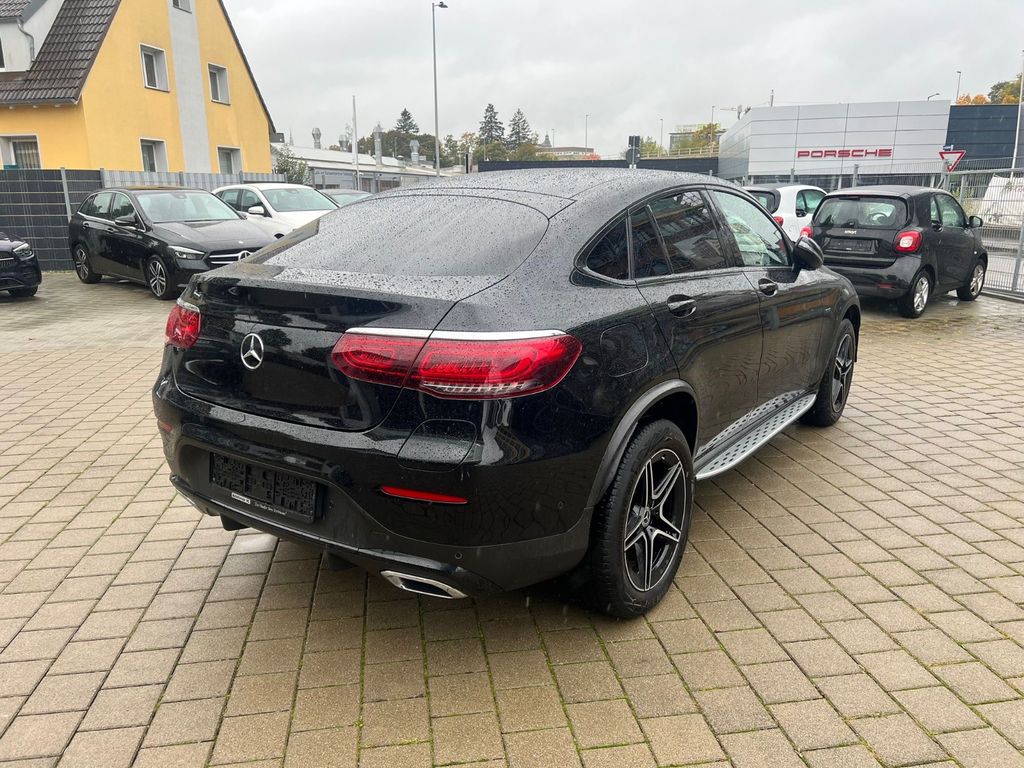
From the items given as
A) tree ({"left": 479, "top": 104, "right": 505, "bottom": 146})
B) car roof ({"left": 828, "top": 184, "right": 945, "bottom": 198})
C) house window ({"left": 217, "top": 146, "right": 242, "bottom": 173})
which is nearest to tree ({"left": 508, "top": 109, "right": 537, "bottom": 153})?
tree ({"left": 479, "top": 104, "right": 505, "bottom": 146})

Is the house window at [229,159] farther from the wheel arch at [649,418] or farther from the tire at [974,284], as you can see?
the wheel arch at [649,418]

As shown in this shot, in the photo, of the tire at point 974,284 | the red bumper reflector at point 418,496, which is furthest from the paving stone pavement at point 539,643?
the tire at point 974,284

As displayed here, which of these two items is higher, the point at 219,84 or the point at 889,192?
the point at 219,84

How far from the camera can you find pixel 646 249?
3.29m

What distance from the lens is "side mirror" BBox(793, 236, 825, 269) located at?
4508mm

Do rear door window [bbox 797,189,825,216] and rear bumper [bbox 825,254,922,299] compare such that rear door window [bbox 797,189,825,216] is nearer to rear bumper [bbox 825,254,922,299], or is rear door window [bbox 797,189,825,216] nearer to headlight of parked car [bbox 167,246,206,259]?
rear bumper [bbox 825,254,922,299]

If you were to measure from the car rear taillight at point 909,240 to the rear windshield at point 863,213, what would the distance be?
0.15 meters

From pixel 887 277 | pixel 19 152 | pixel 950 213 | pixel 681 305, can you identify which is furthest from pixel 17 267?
pixel 950 213

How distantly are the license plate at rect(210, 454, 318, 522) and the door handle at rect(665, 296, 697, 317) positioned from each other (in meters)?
1.54

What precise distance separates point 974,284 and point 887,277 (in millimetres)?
2852

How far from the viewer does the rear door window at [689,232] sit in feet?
11.4

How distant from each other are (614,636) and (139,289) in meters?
12.4

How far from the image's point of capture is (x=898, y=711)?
8.52 feet

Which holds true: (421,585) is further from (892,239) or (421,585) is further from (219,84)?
(219,84)
